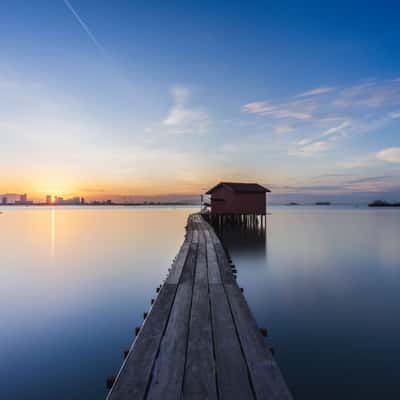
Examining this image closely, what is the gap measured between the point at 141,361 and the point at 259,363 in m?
1.39

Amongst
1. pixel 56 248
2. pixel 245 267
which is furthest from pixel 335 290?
pixel 56 248

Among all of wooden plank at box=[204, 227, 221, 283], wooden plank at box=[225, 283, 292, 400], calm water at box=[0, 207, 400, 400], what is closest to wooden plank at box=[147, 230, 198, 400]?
wooden plank at box=[225, 283, 292, 400]

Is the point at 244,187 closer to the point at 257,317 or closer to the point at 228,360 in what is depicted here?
the point at 257,317

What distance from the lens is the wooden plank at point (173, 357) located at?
259 cm

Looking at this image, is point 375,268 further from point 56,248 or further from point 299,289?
point 56,248

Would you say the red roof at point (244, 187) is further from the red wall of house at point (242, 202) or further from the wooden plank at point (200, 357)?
the wooden plank at point (200, 357)

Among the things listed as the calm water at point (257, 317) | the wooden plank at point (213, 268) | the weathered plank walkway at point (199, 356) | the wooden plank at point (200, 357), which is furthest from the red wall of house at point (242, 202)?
the wooden plank at point (200, 357)

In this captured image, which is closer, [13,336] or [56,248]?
[13,336]

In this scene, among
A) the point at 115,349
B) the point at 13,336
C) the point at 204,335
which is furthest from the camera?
the point at 13,336

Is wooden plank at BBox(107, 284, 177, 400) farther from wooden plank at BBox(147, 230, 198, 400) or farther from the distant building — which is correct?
the distant building

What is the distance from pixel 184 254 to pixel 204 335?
6.36 metres

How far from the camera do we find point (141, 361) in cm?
306

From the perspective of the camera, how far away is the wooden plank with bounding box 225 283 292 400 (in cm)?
256

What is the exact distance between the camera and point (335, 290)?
1070cm
